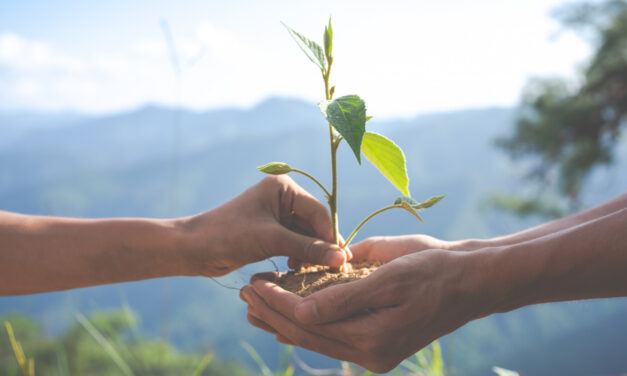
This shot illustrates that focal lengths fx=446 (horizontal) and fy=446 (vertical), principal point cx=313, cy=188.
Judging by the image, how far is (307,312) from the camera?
0.60 meters

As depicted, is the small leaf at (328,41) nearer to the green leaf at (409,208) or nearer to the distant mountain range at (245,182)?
the green leaf at (409,208)

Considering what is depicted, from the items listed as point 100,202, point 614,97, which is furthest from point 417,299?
point 100,202

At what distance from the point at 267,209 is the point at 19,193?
79.4 feet

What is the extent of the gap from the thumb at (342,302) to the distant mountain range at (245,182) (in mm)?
10591

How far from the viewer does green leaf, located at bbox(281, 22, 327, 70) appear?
2.29ft

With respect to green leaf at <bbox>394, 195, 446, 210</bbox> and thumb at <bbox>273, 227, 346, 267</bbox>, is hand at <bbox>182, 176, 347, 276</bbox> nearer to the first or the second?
thumb at <bbox>273, 227, 346, 267</bbox>

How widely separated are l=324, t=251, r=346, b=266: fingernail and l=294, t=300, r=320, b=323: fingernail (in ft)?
0.63

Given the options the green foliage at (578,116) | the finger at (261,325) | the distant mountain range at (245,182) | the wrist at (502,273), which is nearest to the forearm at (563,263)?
the wrist at (502,273)

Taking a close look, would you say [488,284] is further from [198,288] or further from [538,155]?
[198,288]

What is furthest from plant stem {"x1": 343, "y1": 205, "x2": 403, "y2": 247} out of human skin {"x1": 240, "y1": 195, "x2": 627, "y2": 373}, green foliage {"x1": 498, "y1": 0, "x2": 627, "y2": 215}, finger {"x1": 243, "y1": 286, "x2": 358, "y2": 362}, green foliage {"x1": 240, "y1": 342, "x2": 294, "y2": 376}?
green foliage {"x1": 498, "y1": 0, "x2": 627, "y2": 215}

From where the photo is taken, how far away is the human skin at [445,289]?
1.95ft

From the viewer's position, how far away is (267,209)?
Answer: 2.71 feet

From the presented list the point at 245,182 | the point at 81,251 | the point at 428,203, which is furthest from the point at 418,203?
the point at 245,182

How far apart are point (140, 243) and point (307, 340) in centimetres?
40
